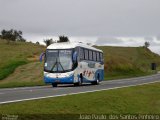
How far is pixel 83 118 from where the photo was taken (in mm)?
16453

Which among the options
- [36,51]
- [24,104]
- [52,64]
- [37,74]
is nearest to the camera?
[24,104]

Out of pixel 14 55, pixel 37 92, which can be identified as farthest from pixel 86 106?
pixel 14 55

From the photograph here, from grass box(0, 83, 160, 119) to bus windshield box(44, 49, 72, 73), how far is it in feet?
36.1

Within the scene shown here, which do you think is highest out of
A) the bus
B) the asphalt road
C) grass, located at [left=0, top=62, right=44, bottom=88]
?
the bus

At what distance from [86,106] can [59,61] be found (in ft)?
55.9

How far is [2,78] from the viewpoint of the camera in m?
66.2

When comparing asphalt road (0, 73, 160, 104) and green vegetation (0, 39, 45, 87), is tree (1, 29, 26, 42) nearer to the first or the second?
green vegetation (0, 39, 45, 87)

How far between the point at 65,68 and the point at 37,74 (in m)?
28.0

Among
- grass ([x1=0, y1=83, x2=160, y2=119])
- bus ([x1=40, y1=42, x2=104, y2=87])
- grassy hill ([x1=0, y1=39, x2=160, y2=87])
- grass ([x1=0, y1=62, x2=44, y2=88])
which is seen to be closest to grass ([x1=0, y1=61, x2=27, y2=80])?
grassy hill ([x1=0, y1=39, x2=160, y2=87])

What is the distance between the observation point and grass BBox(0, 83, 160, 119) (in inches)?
658

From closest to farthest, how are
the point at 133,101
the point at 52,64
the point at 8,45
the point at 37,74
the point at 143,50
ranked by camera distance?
1. the point at 133,101
2. the point at 52,64
3. the point at 37,74
4. the point at 8,45
5. the point at 143,50

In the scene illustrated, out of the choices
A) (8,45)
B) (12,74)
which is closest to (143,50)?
(8,45)

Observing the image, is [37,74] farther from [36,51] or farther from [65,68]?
[65,68]

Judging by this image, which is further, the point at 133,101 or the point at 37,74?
the point at 37,74
